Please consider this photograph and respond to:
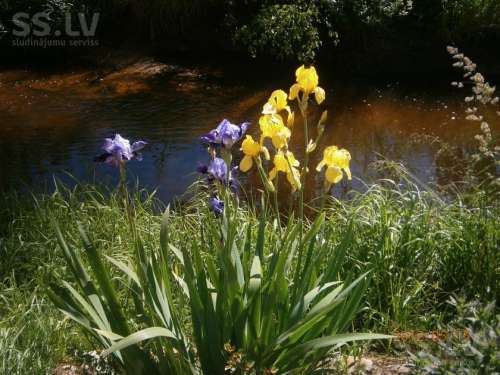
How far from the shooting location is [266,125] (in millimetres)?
2123

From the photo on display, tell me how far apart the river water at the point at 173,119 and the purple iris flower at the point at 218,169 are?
2705 millimetres

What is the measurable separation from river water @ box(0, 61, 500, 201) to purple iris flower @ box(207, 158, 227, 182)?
2705 millimetres

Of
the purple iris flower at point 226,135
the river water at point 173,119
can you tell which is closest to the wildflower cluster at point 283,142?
the purple iris flower at point 226,135

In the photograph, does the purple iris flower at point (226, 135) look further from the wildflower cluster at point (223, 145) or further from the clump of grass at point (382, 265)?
the clump of grass at point (382, 265)

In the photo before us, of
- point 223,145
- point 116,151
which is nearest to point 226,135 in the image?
point 223,145

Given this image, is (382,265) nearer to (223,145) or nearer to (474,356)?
(223,145)

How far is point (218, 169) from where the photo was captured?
2.40 m

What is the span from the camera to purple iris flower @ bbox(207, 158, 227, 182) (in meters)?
2.39

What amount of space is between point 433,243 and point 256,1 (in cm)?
555

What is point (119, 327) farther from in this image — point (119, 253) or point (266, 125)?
point (119, 253)

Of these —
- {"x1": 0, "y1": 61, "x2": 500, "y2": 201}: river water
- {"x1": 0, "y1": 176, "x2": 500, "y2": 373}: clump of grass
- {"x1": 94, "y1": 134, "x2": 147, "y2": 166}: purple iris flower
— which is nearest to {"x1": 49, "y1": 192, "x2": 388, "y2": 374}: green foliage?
{"x1": 94, "y1": 134, "x2": 147, "y2": 166}: purple iris flower

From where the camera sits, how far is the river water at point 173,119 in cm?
564

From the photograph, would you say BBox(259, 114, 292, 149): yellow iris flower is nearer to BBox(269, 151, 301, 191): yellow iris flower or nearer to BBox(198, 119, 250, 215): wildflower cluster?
BBox(269, 151, 301, 191): yellow iris flower

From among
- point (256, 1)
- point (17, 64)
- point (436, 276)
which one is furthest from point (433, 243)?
point (17, 64)
